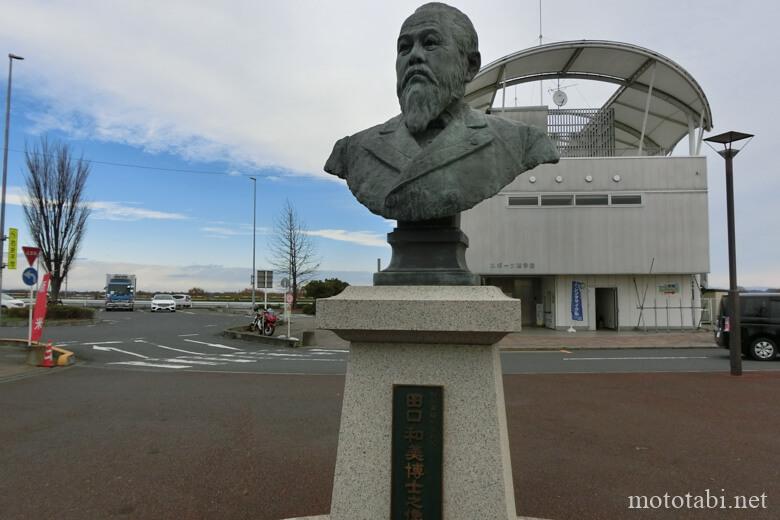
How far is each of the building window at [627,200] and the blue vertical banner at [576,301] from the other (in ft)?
11.7

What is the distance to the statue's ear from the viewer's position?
3.34 meters

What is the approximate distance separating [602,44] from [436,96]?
20864 mm

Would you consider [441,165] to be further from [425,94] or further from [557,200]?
[557,200]

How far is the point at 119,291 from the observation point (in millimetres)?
39656

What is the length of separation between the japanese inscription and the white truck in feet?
139

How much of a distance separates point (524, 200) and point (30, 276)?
16886mm

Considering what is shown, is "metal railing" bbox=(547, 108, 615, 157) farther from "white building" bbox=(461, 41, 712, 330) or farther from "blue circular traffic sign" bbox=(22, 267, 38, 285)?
"blue circular traffic sign" bbox=(22, 267, 38, 285)

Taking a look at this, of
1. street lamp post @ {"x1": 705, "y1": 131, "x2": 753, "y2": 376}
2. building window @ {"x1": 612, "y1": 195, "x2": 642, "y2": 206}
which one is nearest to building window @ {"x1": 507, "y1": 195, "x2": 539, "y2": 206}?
building window @ {"x1": 612, "y1": 195, "x2": 642, "y2": 206}

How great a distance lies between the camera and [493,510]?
2719 mm

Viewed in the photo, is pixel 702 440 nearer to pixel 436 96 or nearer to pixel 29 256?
pixel 436 96

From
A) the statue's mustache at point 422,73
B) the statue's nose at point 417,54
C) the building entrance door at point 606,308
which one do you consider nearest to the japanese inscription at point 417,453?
the statue's mustache at point 422,73

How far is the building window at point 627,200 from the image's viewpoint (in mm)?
20266

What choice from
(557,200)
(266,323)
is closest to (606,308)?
(557,200)

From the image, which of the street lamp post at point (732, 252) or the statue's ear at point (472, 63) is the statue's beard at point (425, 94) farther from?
the street lamp post at point (732, 252)
